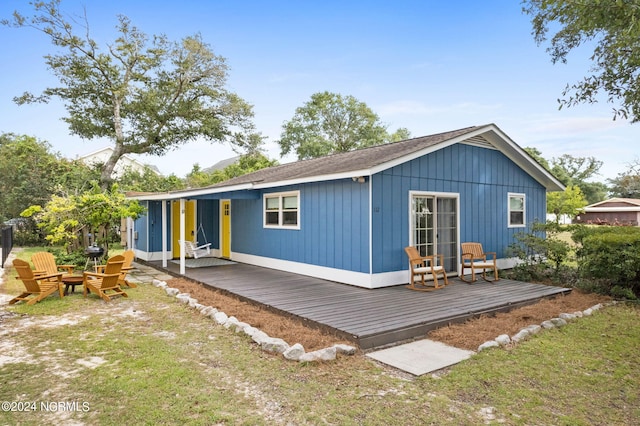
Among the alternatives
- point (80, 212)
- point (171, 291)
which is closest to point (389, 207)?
point (171, 291)

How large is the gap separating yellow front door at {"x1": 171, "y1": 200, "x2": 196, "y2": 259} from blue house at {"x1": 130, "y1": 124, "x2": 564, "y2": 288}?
146 cm

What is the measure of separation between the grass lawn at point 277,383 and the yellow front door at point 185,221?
7.28 metres

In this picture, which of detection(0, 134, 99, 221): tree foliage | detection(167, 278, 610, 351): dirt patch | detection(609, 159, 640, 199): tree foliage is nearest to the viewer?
detection(167, 278, 610, 351): dirt patch

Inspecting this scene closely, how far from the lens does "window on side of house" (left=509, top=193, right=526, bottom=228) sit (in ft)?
34.1

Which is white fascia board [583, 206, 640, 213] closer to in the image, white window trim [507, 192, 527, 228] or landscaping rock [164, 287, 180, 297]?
white window trim [507, 192, 527, 228]

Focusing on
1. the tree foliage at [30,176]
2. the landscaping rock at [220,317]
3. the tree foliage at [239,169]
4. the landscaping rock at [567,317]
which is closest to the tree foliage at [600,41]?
the landscaping rock at [567,317]

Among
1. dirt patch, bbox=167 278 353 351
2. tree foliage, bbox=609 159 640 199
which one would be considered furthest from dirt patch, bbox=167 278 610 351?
tree foliage, bbox=609 159 640 199

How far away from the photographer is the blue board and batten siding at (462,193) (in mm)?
7566

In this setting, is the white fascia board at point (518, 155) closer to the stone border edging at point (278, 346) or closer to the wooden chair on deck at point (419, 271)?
the wooden chair on deck at point (419, 271)

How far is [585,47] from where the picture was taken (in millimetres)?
8695

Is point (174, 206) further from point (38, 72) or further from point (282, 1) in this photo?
point (38, 72)

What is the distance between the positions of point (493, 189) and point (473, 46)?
7.09 metres

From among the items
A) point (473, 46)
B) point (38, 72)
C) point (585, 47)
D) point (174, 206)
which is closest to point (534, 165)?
point (585, 47)

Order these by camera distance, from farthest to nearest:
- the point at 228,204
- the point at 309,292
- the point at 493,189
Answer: the point at 228,204 → the point at 493,189 → the point at 309,292
